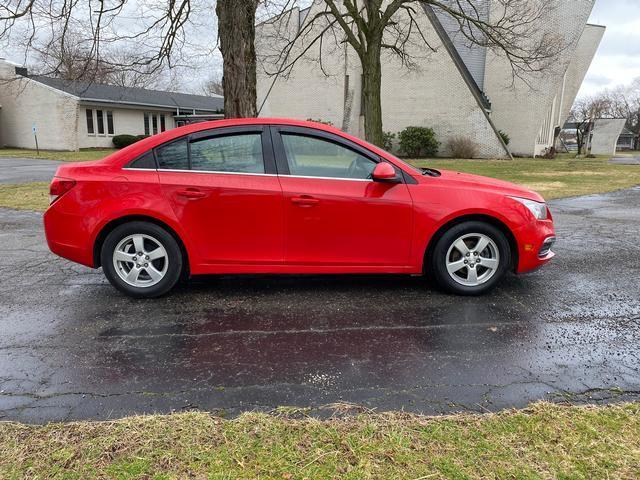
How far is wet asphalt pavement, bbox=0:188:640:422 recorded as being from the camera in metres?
2.97

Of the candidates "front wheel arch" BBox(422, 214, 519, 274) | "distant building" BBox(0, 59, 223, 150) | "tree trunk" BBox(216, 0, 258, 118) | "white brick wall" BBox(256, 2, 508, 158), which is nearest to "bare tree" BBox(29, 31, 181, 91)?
"tree trunk" BBox(216, 0, 258, 118)

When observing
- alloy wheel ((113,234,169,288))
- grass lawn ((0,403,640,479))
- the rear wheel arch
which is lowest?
grass lawn ((0,403,640,479))

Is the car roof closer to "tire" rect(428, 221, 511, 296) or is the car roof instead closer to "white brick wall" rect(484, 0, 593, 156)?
"tire" rect(428, 221, 511, 296)

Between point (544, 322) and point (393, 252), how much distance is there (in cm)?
144

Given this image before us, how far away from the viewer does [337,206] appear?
14.9 feet

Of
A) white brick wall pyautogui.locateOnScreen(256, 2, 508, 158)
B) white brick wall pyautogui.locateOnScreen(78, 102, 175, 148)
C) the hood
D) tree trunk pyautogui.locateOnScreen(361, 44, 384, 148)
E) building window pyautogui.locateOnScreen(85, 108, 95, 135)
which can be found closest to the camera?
the hood

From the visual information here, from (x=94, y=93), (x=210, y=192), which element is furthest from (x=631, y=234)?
(x=94, y=93)

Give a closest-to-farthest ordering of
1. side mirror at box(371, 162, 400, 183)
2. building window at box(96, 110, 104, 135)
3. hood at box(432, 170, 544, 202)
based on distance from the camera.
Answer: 1. side mirror at box(371, 162, 400, 183)
2. hood at box(432, 170, 544, 202)
3. building window at box(96, 110, 104, 135)

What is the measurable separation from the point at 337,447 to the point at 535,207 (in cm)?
335

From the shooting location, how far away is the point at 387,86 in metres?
31.1

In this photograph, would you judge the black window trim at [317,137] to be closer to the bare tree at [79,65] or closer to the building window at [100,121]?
the bare tree at [79,65]

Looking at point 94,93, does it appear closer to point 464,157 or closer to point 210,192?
point 464,157

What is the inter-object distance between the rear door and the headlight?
7.65 ft

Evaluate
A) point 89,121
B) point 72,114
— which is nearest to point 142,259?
point 72,114
